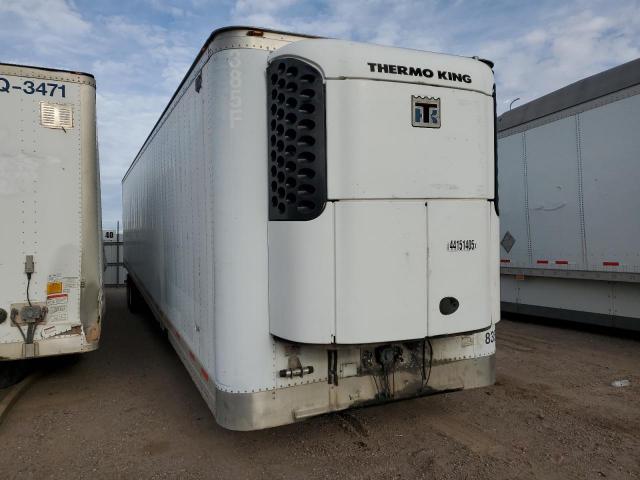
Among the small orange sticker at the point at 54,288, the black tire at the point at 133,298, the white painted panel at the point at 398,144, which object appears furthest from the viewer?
the black tire at the point at 133,298

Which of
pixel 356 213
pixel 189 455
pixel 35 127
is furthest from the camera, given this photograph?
pixel 35 127

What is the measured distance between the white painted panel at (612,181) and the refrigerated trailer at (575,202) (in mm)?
15

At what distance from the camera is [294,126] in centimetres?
315

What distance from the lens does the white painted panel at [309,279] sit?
123 inches

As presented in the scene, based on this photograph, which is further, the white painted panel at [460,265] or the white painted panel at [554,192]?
the white painted panel at [554,192]

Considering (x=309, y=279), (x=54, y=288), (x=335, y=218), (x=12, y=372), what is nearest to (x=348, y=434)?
(x=309, y=279)

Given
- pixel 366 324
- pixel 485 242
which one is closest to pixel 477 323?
pixel 485 242

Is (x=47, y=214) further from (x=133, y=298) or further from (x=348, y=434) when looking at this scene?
(x=133, y=298)

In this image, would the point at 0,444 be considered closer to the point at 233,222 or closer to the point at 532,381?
the point at 233,222

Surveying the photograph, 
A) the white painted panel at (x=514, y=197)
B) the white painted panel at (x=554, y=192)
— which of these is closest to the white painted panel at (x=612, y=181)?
the white painted panel at (x=554, y=192)

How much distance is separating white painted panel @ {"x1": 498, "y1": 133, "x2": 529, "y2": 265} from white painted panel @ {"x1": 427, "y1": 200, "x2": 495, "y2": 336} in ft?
18.8

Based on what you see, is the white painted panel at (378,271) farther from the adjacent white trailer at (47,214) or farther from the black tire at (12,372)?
the black tire at (12,372)

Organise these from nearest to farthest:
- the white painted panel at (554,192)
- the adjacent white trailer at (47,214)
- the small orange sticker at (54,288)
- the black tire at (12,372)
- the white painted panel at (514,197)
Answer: the adjacent white trailer at (47,214), the small orange sticker at (54,288), the black tire at (12,372), the white painted panel at (554,192), the white painted panel at (514,197)

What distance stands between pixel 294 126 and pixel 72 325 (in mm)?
3279
